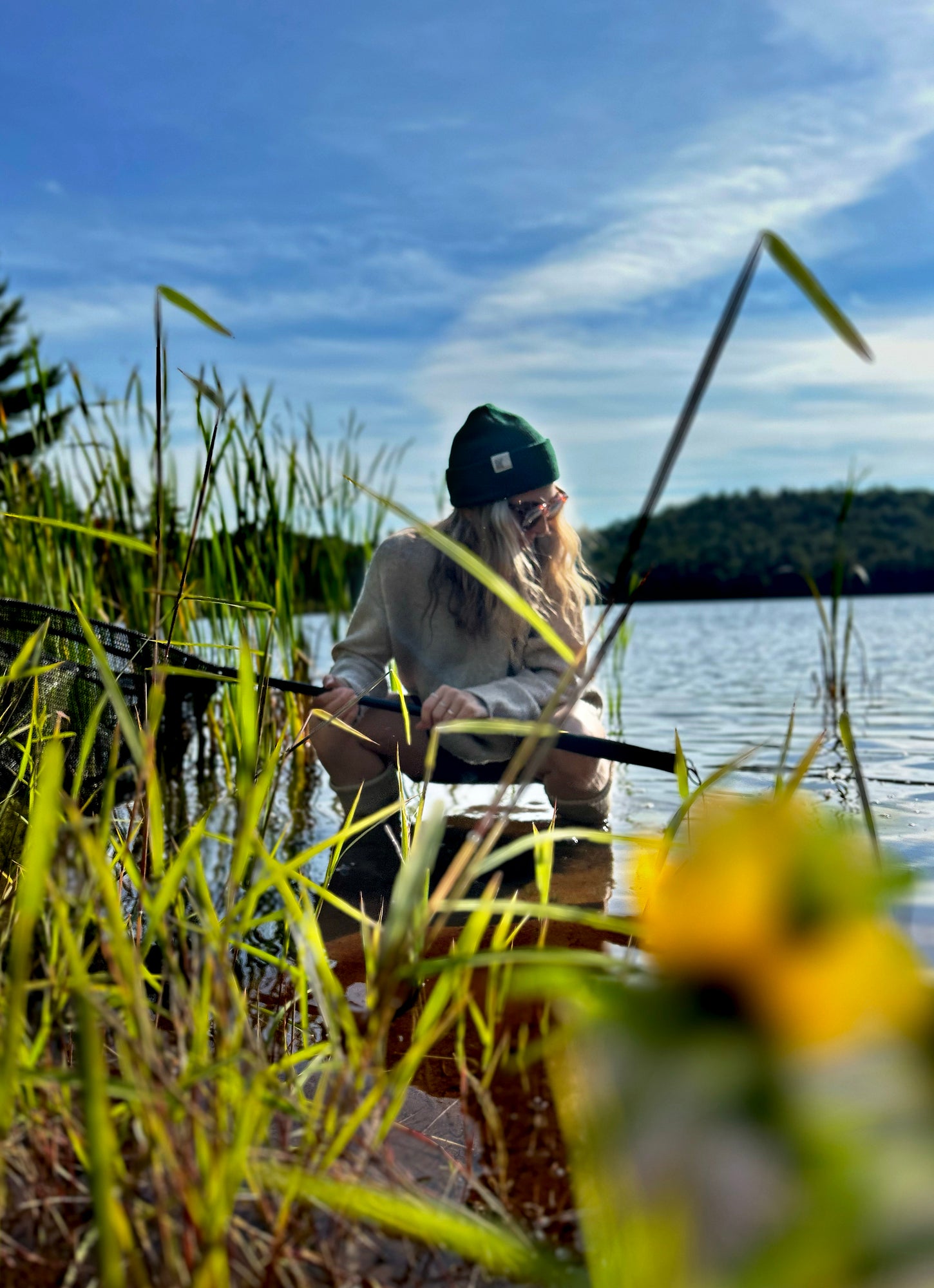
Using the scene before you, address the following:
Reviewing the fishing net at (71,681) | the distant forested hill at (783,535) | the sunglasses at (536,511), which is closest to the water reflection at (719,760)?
the fishing net at (71,681)

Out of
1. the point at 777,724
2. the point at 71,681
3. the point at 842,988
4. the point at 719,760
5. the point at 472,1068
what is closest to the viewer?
the point at 842,988

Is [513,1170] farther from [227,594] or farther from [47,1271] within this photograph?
[227,594]

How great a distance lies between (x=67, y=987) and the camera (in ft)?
3.02

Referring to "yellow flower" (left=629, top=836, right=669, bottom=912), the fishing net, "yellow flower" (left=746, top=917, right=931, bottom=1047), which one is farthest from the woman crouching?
"yellow flower" (left=746, top=917, right=931, bottom=1047)

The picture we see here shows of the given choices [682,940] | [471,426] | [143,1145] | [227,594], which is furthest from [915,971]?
[227,594]

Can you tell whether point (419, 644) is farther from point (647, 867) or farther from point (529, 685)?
point (647, 867)

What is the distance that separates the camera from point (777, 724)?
569 centimetres

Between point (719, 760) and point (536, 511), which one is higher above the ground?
point (536, 511)

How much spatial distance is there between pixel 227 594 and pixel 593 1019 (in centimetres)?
359

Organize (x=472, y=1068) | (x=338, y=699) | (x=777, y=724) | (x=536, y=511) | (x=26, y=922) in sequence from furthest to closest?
(x=777, y=724) < (x=536, y=511) < (x=338, y=699) < (x=472, y=1068) < (x=26, y=922)

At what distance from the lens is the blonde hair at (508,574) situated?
2.99m

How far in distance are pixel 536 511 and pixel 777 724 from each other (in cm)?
317

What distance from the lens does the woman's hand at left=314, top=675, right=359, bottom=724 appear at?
2.46 metres

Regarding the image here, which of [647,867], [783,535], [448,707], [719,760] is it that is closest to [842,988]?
[647,867]
